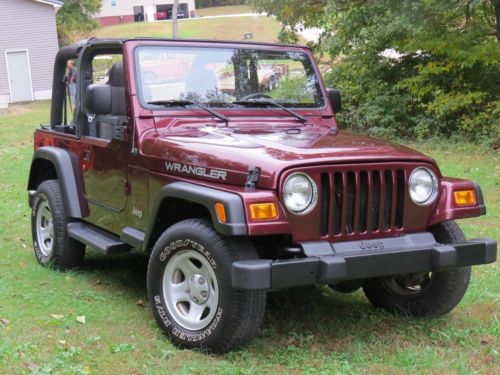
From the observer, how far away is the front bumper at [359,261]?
146 inches

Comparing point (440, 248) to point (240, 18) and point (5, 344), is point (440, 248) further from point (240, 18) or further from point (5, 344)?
point (240, 18)

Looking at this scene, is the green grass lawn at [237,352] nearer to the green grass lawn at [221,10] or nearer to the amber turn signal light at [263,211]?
the amber turn signal light at [263,211]

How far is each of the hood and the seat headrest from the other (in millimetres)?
605

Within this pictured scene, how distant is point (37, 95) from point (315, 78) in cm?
2726

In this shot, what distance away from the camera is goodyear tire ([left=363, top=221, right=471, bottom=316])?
456 centimetres

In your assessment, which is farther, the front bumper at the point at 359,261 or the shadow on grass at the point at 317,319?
the shadow on grass at the point at 317,319

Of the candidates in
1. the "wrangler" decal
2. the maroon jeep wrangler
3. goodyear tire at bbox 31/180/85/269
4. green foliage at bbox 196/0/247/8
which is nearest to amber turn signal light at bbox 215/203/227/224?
the maroon jeep wrangler

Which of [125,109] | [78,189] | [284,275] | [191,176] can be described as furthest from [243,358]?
[78,189]

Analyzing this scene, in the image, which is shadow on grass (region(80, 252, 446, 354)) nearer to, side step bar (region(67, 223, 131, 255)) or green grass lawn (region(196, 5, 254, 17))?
side step bar (region(67, 223, 131, 255))

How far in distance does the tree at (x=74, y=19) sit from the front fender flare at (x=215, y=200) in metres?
36.3

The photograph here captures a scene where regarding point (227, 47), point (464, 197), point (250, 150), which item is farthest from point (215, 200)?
point (227, 47)

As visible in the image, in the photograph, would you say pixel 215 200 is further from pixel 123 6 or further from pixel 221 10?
pixel 221 10

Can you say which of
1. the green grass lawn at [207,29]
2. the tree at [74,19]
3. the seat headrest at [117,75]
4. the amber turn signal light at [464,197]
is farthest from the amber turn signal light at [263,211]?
the green grass lawn at [207,29]

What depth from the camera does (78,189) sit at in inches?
229
